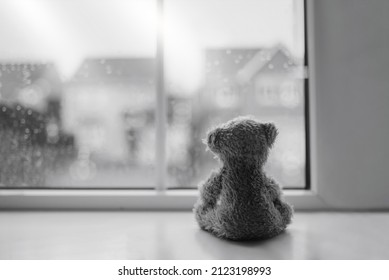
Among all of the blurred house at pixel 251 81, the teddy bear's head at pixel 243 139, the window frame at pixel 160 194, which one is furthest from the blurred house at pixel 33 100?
the teddy bear's head at pixel 243 139

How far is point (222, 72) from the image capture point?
1.03 meters

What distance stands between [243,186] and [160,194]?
0.36 metres

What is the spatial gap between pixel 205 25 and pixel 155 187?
528mm

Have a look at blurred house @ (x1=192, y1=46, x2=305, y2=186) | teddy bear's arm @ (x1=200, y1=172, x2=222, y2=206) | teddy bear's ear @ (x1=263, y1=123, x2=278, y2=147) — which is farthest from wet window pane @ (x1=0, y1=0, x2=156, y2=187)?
teddy bear's ear @ (x1=263, y1=123, x2=278, y2=147)

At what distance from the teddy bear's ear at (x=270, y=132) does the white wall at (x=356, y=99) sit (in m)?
0.30

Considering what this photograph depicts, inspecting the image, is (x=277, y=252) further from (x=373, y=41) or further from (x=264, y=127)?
(x=373, y=41)

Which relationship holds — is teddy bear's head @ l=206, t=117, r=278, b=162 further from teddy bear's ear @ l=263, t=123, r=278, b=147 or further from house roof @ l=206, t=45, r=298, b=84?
house roof @ l=206, t=45, r=298, b=84

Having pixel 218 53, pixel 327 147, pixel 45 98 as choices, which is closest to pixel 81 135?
pixel 45 98

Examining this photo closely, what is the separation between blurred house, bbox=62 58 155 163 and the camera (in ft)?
3.41

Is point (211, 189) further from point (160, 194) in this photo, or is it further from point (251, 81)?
point (251, 81)

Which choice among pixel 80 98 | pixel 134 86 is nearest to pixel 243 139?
pixel 134 86

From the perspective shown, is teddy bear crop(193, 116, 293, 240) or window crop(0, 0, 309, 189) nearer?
teddy bear crop(193, 116, 293, 240)

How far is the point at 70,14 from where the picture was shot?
1056mm

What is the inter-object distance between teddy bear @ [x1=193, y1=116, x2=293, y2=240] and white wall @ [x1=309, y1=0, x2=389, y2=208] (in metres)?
0.31
